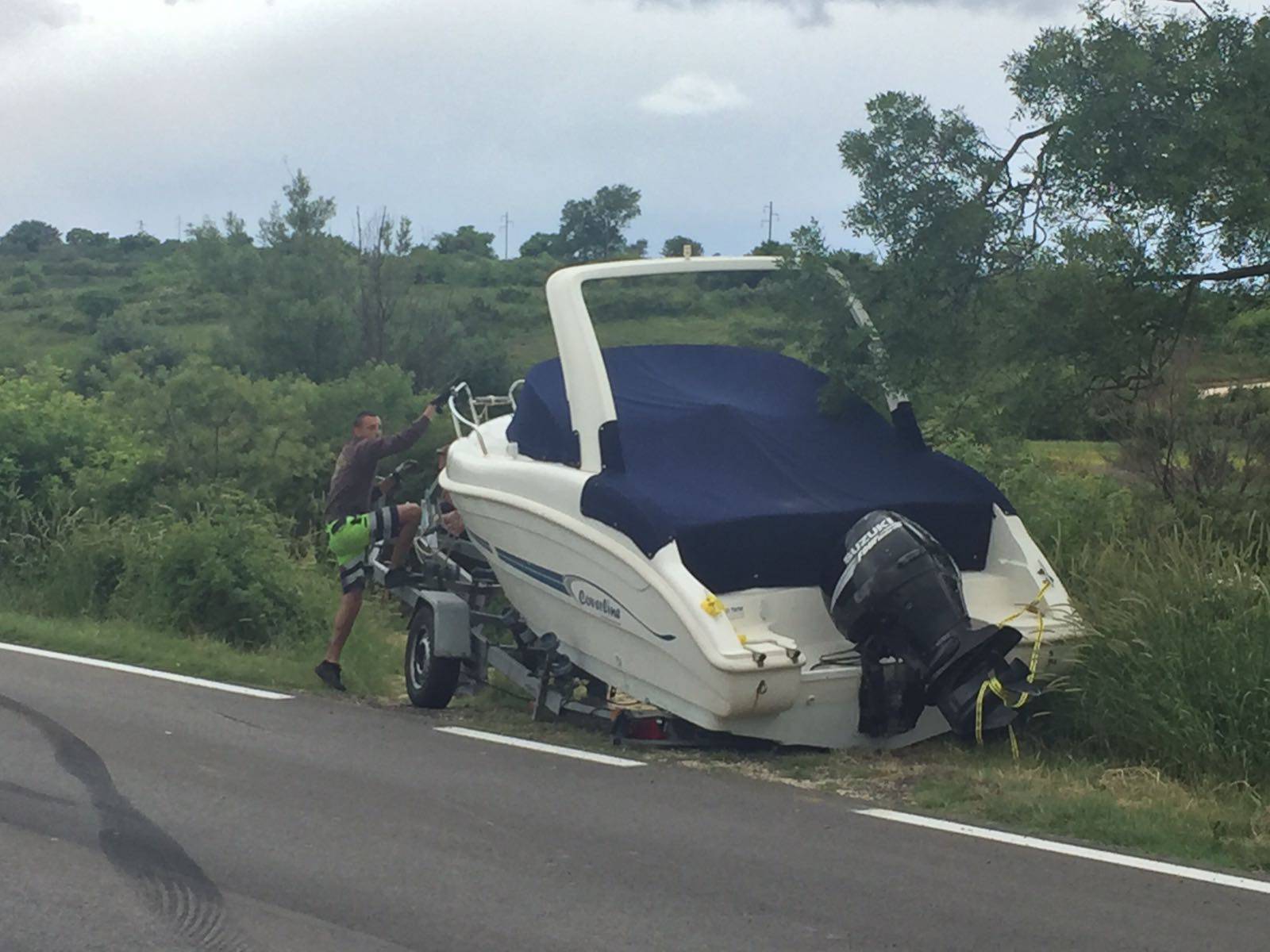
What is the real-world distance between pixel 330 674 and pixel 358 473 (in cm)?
140

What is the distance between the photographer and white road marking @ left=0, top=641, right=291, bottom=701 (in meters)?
10.0

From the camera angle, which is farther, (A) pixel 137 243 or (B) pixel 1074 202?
(A) pixel 137 243

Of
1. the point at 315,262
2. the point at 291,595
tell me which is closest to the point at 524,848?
the point at 291,595

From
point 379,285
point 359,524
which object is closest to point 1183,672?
point 359,524

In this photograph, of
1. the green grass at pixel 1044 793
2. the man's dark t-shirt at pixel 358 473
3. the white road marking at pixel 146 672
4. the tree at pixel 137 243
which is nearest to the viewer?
the green grass at pixel 1044 793

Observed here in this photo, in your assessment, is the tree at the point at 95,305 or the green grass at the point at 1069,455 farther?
the tree at the point at 95,305

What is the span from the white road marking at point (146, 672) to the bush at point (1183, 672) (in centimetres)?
499

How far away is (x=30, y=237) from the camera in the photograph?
12419cm

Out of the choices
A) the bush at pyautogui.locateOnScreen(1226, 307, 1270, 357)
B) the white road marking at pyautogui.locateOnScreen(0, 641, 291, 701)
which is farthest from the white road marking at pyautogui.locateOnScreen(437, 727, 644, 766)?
the bush at pyautogui.locateOnScreen(1226, 307, 1270, 357)

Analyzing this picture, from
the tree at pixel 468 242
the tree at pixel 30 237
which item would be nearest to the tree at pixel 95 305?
the tree at pixel 468 242

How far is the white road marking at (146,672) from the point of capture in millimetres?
10008

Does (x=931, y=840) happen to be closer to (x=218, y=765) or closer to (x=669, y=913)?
(x=669, y=913)

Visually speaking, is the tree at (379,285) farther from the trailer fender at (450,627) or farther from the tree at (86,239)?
the tree at (86,239)

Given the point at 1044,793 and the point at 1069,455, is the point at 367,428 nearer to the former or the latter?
the point at 1044,793
